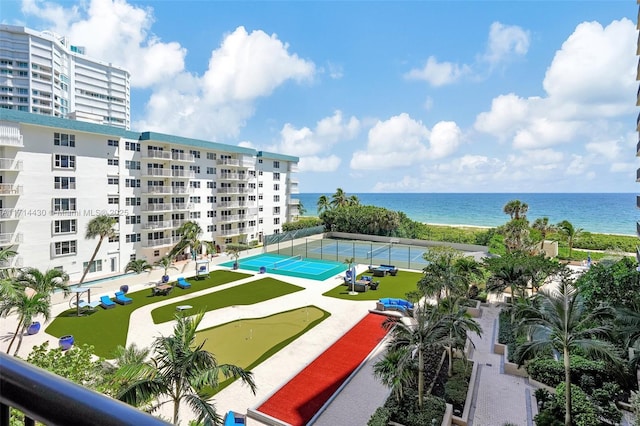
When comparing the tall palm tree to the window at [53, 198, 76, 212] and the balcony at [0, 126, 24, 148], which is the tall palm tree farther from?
the balcony at [0, 126, 24, 148]

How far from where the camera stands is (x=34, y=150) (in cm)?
3150

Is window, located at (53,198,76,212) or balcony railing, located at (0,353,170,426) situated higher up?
window, located at (53,198,76,212)

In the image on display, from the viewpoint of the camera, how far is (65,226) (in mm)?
33531

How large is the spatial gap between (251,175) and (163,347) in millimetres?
45714

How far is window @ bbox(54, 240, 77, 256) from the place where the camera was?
108 ft

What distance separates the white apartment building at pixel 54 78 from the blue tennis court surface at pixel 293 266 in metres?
49.9

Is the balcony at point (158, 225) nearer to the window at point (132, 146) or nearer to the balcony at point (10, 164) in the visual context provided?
the window at point (132, 146)

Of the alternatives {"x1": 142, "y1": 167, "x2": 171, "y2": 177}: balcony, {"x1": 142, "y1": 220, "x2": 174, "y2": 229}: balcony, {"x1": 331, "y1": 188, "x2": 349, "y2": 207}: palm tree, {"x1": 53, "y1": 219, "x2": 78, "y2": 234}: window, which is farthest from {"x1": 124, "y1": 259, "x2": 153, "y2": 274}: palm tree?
{"x1": 331, "y1": 188, "x2": 349, "y2": 207}: palm tree

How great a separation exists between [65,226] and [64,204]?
77.5 inches

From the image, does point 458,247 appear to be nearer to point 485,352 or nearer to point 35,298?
point 485,352

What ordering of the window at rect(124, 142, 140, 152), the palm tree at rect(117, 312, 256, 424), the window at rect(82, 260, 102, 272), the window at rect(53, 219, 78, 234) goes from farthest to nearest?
the window at rect(124, 142, 140, 152) → the window at rect(82, 260, 102, 272) → the window at rect(53, 219, 78, 234) → the palm tree at rect(117, 312, 256, 424)

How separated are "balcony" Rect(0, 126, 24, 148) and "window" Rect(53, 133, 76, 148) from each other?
2863 mm

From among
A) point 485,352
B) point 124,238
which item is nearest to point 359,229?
point 124,238

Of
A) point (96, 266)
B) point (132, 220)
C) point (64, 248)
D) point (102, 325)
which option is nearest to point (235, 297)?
point (102, 325)
